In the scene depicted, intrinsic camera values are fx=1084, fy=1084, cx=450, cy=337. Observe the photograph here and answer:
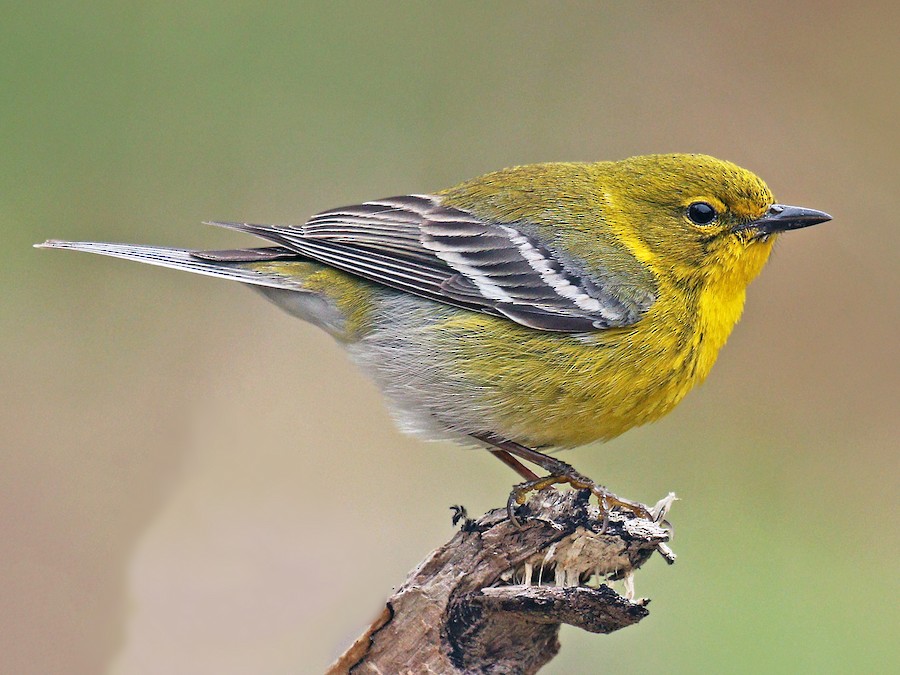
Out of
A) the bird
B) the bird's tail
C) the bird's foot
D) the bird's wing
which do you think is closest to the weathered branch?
the bird's foot

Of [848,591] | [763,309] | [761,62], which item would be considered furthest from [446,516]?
[761,62]

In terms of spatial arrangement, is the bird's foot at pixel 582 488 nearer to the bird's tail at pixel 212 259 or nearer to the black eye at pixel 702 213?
the black eye at pixel 702 213

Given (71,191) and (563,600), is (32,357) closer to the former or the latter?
(71,191)

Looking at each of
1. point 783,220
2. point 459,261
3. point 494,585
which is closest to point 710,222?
point 783,220

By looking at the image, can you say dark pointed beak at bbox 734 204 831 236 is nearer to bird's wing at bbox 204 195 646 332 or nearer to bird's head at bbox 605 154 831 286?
bird's head at bbox 605 154 831 286

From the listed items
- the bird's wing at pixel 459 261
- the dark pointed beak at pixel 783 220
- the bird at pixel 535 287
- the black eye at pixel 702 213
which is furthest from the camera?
the black eye at pixel 702 213

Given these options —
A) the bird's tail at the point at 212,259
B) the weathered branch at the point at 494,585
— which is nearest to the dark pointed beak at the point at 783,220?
the weathered branch at the point at 494,585

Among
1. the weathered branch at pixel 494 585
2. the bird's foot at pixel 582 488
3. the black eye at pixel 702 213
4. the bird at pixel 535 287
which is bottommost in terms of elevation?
the weathered branch at pixel 494 585
